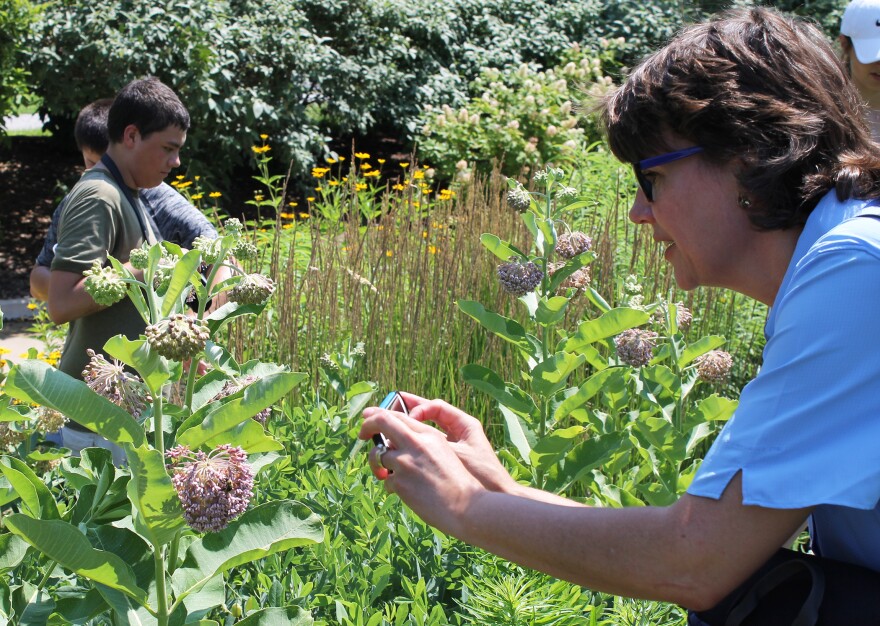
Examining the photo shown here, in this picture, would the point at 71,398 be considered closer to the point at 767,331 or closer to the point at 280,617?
the point at 280,617

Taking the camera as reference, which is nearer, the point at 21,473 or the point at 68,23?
the point at 21,473

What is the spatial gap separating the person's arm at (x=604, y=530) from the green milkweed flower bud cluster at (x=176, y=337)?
1.08 feet

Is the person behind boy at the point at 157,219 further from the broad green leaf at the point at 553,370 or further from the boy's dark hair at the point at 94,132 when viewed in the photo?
the broad green leaf at the point at 553,370

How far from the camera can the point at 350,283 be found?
4316mm

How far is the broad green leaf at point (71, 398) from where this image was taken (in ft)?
4.82

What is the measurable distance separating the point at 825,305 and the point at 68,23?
903cm

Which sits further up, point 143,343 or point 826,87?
point 826,87

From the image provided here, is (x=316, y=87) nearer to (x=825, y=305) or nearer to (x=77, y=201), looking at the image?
(x=77, y=201)

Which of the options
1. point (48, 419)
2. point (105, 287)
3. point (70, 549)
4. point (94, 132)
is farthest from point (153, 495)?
point (94, 132)

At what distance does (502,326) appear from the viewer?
2.70m

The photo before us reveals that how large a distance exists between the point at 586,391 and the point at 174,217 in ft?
6.80

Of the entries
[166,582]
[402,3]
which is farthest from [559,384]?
[402,3]

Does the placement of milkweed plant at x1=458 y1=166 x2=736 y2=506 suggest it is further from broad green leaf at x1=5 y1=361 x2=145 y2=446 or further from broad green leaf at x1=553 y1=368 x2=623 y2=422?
broad green leaf at x1=5 y1=361 x2=145 y2=446

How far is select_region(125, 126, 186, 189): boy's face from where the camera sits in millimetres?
3486
